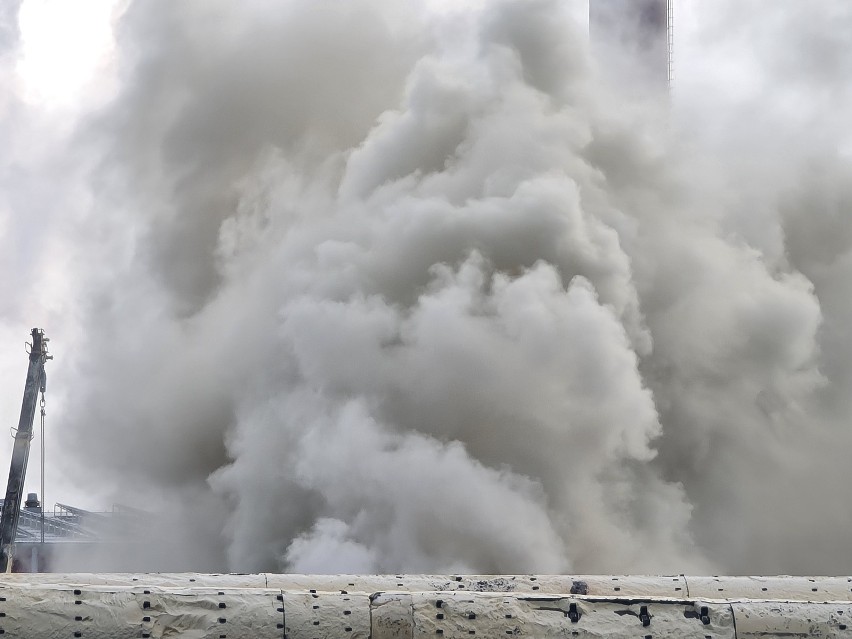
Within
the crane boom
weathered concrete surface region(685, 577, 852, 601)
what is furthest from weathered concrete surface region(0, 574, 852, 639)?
the crane boom

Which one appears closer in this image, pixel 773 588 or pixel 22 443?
pixel 773 588

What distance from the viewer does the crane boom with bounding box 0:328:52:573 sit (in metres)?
25.5

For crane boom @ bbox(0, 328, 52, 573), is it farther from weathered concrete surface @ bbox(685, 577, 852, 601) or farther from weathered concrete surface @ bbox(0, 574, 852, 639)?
weathered concrete surface @ bbox(685, 577, 852, 601)

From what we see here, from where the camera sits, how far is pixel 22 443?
84.7 feet

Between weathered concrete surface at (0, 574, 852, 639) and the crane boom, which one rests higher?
the crane boom

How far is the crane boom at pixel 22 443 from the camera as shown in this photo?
83.8 ft

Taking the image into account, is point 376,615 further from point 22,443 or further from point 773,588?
point 22,443

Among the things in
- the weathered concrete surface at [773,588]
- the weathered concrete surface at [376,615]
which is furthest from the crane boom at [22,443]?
the weathered concrete surface at [773,588]

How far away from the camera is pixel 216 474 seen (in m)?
35.0

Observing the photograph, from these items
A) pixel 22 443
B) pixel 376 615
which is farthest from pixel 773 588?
pixel 22 443

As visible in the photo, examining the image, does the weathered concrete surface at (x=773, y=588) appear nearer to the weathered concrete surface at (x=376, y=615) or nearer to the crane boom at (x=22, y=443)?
the weathered concrete surface at (x=376, y=615)

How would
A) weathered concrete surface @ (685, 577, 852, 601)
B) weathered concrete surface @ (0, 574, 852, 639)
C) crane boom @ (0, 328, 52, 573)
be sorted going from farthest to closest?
1. crane boom @ (0, 328, 52, 573)
2. weathered concrete surface @ (685, 577, 852, 601)
3. weathered concrete surface @ (0, 574, 852, 639)

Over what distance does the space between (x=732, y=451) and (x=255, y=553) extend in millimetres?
15255

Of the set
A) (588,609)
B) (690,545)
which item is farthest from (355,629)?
(690,545)
